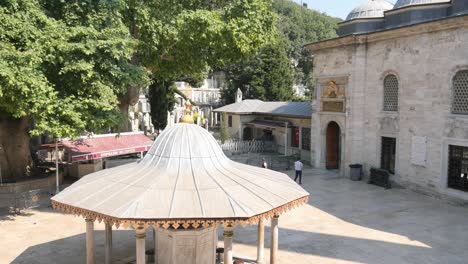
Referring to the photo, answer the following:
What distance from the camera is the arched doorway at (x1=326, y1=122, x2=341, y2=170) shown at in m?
26.0

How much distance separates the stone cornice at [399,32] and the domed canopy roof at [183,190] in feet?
40.1

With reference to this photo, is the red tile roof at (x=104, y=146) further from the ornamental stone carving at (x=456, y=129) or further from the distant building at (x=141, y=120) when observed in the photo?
the distant building at (x=141, y=120)

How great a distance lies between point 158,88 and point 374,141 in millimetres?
21321

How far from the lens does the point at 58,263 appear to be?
1131 centimetres

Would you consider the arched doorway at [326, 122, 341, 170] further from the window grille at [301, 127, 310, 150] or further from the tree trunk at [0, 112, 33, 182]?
the tree trunk at [0, 112, 33, 182]

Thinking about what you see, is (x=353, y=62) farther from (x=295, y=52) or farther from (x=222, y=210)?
(x=295, y=52)

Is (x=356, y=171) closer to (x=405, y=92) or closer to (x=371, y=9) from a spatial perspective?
(x=405, y=92)

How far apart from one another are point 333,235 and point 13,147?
46.3ft

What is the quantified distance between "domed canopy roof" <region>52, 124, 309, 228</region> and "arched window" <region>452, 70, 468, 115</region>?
38.0ft

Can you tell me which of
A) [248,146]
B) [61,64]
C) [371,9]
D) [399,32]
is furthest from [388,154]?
[61,64]

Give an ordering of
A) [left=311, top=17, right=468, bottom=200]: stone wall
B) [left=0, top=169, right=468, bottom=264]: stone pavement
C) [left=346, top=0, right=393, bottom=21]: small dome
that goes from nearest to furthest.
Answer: [left=0, top=169, right=468, bottom=264]: stone pavement → [left=311, top=17, right=468, bottom=200]: stone wall → [left=346, top=0, right=393, bottom=21]: small dome

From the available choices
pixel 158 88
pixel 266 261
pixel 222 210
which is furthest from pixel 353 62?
pixel 158 88

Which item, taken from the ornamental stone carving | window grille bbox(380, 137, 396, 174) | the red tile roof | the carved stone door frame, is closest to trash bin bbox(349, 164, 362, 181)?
window grille bbox(380, 137, 396, 174)

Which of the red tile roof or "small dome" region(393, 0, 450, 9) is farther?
"small dome" region(393, 0, 450, 9)
